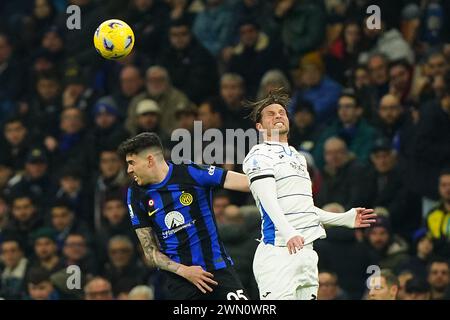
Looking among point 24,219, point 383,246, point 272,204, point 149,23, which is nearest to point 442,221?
point 383,246

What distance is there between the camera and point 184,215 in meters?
11.1

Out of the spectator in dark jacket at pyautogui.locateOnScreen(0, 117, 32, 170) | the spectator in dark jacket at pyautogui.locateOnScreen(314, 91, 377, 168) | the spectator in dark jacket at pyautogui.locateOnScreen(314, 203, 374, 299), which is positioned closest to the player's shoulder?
the spectator in dark jacket at pyautogui.locateOnScreen(314, 203, 374, 299)

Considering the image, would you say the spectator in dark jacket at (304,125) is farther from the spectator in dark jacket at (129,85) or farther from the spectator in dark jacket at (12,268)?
the spectator in dark jacket at (12,268)

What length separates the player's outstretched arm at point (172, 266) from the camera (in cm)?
1094

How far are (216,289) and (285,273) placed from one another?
64 cm

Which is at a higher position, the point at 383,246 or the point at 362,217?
the point at 362,217

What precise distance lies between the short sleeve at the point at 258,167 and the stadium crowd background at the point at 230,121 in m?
3.27

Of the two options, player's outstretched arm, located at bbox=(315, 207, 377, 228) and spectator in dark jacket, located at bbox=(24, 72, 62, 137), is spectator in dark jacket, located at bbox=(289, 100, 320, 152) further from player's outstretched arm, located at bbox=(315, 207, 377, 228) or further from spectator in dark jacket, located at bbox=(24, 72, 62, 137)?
player's outstretched arm, located at bbox=(315, 207, 377, 228)

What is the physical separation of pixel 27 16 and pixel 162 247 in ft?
33.4

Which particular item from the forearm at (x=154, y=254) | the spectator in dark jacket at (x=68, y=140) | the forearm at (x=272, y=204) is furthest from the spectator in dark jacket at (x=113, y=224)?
the forearm at (x=272, y=204)

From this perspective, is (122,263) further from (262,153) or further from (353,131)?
(262,153)

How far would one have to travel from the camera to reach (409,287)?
13586mm

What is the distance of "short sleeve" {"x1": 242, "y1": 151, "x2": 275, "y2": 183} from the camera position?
10.7 meters
